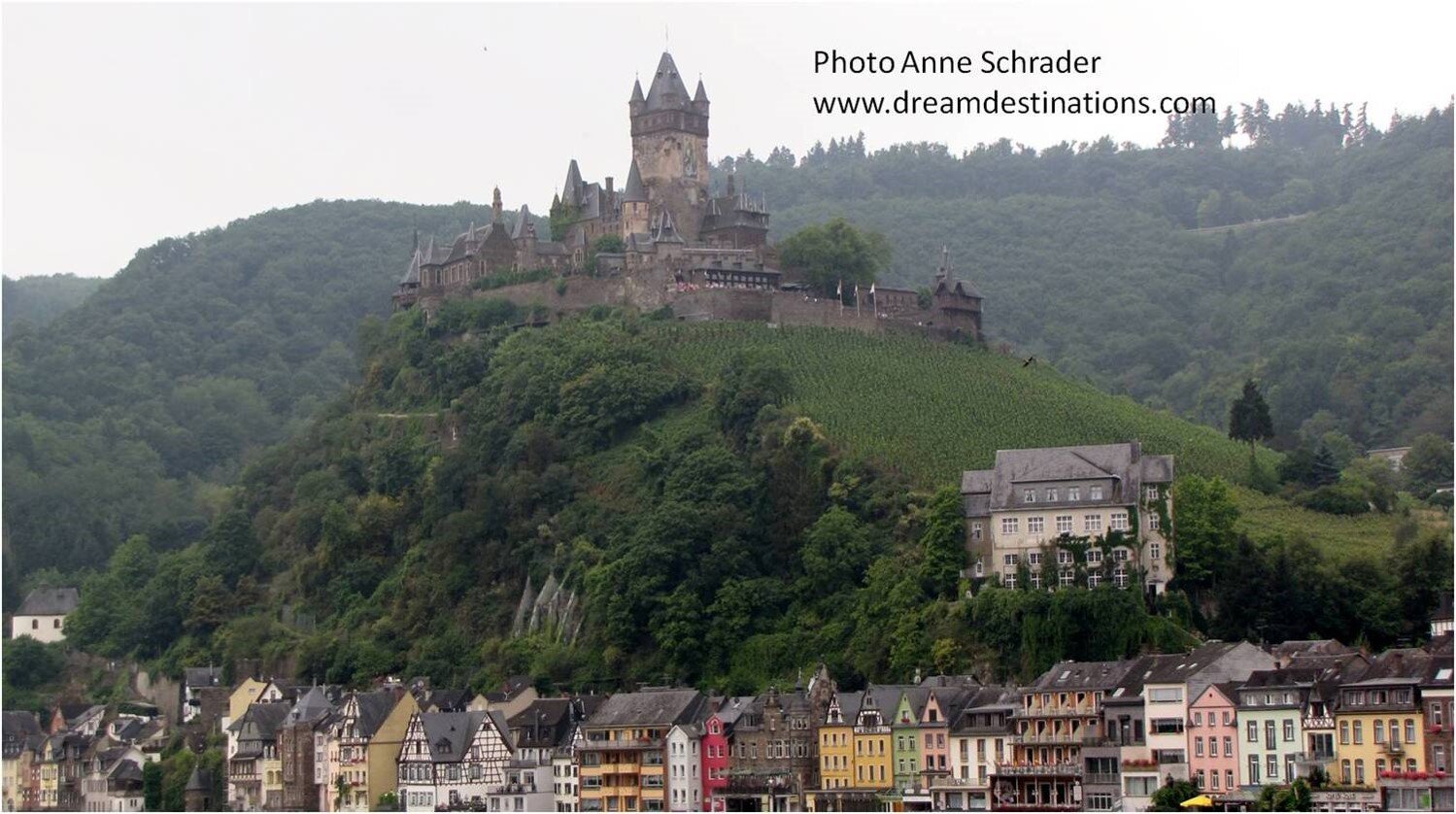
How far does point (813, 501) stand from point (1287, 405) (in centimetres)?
5784

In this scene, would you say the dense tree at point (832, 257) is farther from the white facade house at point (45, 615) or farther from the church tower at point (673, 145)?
the white facade house at point (45, 615)

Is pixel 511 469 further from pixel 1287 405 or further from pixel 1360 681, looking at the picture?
pixel 1287 405

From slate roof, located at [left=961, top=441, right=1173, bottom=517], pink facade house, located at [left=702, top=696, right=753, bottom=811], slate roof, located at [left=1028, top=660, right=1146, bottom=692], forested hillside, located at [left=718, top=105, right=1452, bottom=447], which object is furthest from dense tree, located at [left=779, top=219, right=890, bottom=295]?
slate roof, located at [left=1028, top=660, right=1146, bottom=692]

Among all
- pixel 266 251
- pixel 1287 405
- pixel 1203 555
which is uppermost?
pixel 266 251

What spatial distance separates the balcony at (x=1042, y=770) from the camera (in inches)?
3216

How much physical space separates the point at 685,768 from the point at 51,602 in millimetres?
50646

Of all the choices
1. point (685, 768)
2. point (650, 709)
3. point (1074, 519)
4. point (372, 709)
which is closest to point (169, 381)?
point (372, 709)

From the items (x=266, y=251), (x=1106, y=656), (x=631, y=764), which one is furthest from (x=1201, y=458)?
(x=266, y=251)

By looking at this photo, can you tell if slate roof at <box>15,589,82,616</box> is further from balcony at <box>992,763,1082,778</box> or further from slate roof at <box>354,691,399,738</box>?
balcony at <box>992,763,1082,778</box>

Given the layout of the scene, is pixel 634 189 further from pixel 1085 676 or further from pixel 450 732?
pixel 1085 676

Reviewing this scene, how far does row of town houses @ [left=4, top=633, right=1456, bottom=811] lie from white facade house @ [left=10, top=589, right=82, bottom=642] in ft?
77.1

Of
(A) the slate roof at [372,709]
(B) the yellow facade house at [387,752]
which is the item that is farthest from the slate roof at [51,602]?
(B) the yellow facade house at [387,752]

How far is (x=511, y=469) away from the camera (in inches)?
4454

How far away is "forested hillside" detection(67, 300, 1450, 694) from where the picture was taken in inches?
3524
